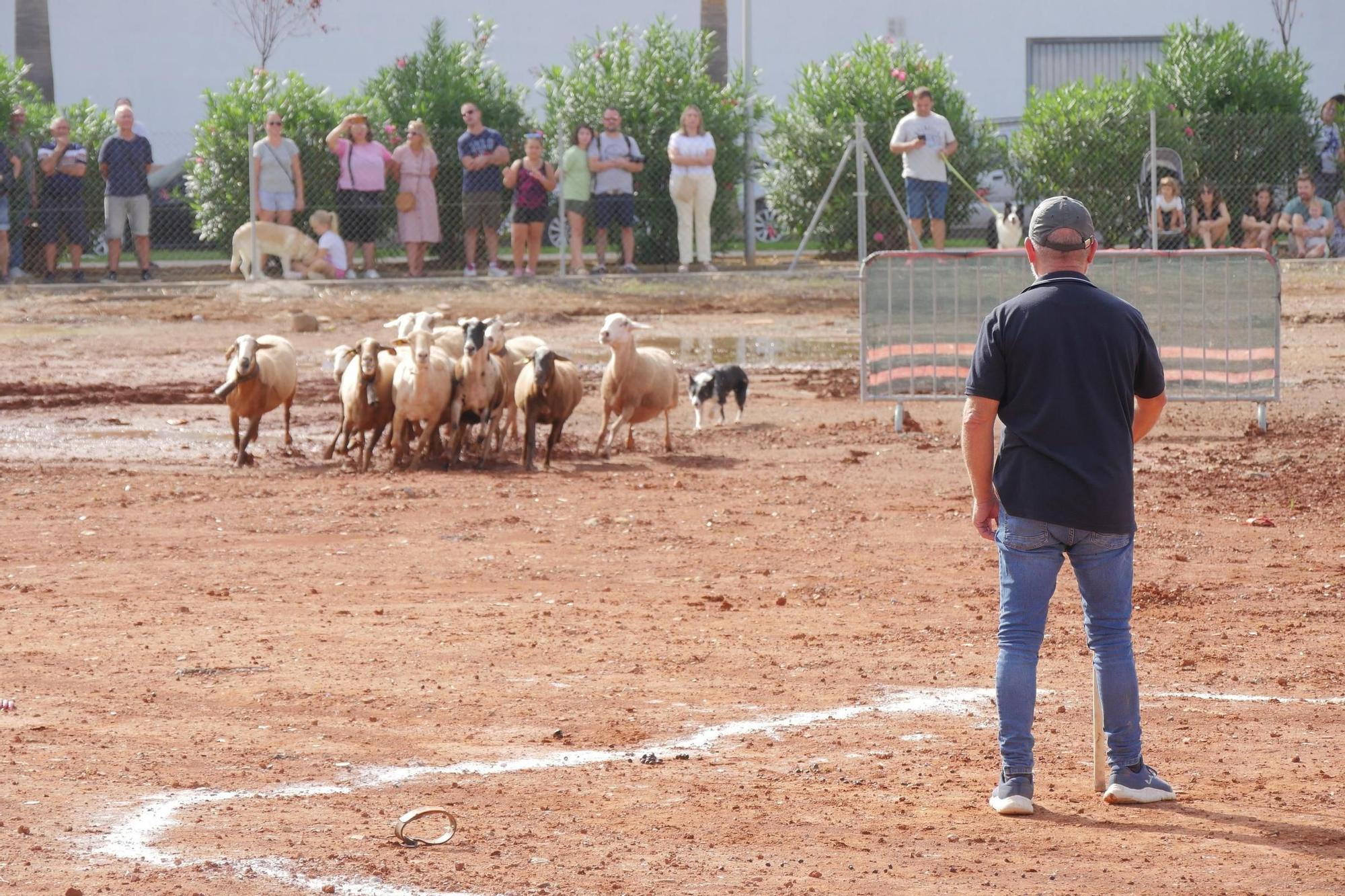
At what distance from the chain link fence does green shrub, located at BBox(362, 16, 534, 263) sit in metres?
0.08

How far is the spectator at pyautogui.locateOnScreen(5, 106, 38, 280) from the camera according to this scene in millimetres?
25188

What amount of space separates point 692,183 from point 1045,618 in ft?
67.4

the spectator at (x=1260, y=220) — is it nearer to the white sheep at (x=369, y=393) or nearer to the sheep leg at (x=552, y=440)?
the sheep leg at (x=552, y=440)

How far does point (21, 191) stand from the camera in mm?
25203

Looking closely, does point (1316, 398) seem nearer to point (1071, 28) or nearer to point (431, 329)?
point (431, 329)

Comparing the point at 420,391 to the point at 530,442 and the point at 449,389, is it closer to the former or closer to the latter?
the point at 449,389

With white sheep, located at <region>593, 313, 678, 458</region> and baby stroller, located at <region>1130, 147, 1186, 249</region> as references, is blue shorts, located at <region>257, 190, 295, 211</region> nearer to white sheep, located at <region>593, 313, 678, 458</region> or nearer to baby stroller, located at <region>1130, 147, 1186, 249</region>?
white sheep, located at <region>593, 313, 678, 458</region>

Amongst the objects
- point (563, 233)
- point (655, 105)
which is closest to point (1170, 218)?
point (655, 105)

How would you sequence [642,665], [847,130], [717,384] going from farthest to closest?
[847,130] < [717,384] < [642,665]

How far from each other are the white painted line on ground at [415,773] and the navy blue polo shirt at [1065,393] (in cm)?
150

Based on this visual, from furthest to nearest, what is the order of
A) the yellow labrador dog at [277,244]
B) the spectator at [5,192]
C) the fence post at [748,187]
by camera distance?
the fence post at [748,187]
the yellow labrador dog at [277,244]
the spectator at [5,192]

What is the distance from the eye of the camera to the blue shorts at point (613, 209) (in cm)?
2581

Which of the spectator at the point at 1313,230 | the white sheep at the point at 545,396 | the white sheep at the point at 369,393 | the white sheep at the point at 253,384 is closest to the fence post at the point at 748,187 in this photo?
the spectator at the point at 1313,230

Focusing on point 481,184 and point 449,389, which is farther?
Answer: point 481,184
